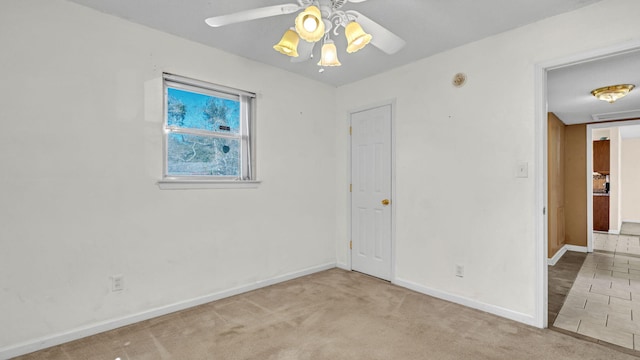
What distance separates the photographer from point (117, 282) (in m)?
2.39

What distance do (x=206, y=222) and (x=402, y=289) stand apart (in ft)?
7.00

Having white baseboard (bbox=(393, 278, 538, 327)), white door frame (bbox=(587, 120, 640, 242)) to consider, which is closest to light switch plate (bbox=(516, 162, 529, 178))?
white baseboard (bbox=(393, 278, 538, 327))

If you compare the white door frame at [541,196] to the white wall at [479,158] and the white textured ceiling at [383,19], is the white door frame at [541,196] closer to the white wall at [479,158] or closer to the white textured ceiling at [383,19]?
the white wall at [479,158]

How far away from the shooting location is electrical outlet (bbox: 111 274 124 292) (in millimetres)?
2371

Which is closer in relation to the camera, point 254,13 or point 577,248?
point 254,13

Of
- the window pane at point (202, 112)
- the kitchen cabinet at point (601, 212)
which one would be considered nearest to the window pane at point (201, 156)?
the window pane at point (202, 112)

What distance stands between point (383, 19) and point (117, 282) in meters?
2.94

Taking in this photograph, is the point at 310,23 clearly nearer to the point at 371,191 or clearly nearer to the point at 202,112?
the point at 202,112

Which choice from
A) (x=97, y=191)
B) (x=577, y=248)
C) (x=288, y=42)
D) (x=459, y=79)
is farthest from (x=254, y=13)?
(x=577, y=248)

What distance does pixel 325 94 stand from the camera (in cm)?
396

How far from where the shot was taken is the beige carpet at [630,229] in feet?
22.5

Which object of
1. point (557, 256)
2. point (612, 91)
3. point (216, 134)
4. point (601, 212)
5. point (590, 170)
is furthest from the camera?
point (601, 212)

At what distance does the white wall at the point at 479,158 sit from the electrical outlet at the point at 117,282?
2621 millimetres

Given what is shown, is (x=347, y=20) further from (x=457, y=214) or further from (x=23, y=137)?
(x=23, y=137)
